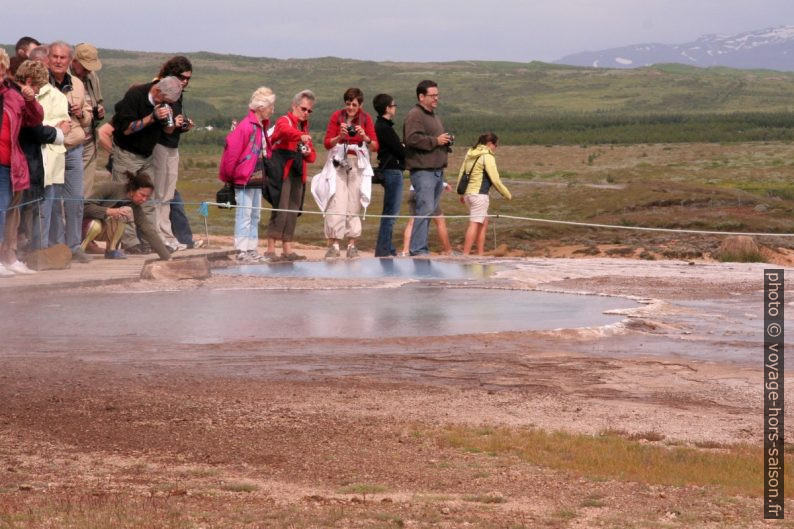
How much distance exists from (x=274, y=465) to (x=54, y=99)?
27.3 ft

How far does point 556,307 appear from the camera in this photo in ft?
48.4

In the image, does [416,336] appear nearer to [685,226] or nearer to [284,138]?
[284,138]

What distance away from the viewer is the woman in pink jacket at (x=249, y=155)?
17.3m

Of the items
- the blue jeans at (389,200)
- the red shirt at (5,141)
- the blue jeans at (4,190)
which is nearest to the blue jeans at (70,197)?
the blue jeans at (4,190)

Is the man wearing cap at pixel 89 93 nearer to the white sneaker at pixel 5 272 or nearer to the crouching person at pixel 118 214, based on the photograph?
the crouching person at pixel 118 214

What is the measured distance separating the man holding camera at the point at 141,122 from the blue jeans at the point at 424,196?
345 cm

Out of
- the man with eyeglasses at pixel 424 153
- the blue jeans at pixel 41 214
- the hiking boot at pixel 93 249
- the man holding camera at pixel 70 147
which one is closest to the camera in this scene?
the blue jeans at pixel 41 214

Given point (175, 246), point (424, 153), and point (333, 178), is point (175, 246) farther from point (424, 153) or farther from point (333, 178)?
point (424, 153)

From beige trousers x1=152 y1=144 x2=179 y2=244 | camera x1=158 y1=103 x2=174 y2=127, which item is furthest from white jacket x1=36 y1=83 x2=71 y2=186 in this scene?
beige trousers x1=152 y1=144 x2=179 y2=244

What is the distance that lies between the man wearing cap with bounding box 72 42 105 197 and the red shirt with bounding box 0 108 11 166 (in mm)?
1999

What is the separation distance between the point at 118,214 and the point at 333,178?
304 cm

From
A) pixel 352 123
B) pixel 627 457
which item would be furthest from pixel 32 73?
pixel 627 457

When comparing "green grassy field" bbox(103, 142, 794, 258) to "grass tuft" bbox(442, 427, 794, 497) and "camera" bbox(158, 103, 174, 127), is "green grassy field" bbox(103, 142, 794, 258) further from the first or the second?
"grass tuft" bbox(442, 427, 794, 497)

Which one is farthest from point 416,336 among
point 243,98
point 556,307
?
point 243,98
